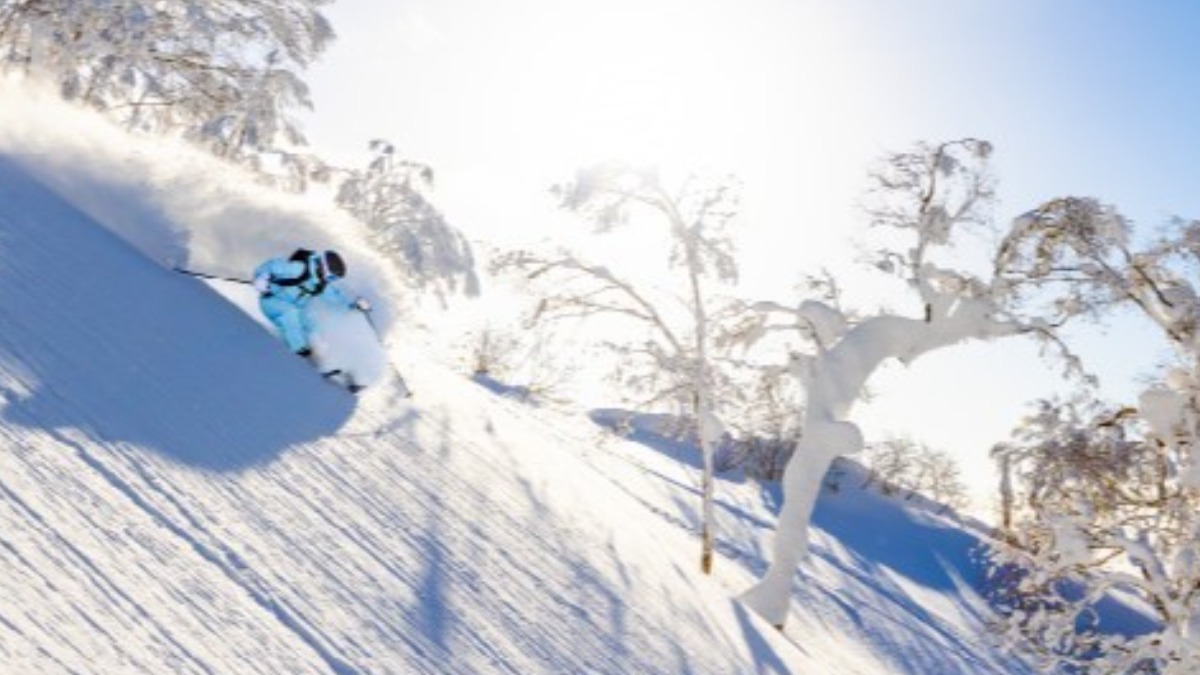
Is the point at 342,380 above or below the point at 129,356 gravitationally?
above

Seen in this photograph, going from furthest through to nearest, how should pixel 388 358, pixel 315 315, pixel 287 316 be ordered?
pixel 388 358 < pixel 315 315 < pixel 287 316

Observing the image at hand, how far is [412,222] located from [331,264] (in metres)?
18.3

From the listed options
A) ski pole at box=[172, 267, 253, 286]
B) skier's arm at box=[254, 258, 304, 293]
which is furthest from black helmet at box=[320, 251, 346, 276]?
ski pole at box=[172, 267, 253, 286]

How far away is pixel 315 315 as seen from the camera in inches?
291

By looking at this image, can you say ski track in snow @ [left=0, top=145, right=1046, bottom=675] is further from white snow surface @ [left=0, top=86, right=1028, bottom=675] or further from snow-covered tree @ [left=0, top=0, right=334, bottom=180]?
snow-covered tree @ [left=0, top=0, right=334, bottom=180]

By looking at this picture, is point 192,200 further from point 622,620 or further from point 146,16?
point 146,16

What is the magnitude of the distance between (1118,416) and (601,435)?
22.8ft

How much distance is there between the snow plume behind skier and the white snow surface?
184 millimetres

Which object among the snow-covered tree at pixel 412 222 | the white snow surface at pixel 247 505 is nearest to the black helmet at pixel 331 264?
the white snow surface at pixel 247 505

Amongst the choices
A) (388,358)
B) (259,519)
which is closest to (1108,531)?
(388,358)

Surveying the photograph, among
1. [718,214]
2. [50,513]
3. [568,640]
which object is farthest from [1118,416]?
[50,513]

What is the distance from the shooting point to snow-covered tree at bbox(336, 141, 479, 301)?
24.1 m

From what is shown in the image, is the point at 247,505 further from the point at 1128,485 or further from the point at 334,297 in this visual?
the point at 1128,485

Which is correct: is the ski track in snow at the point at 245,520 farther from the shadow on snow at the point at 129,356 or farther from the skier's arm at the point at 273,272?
the skier's arm at the point at 273,272
